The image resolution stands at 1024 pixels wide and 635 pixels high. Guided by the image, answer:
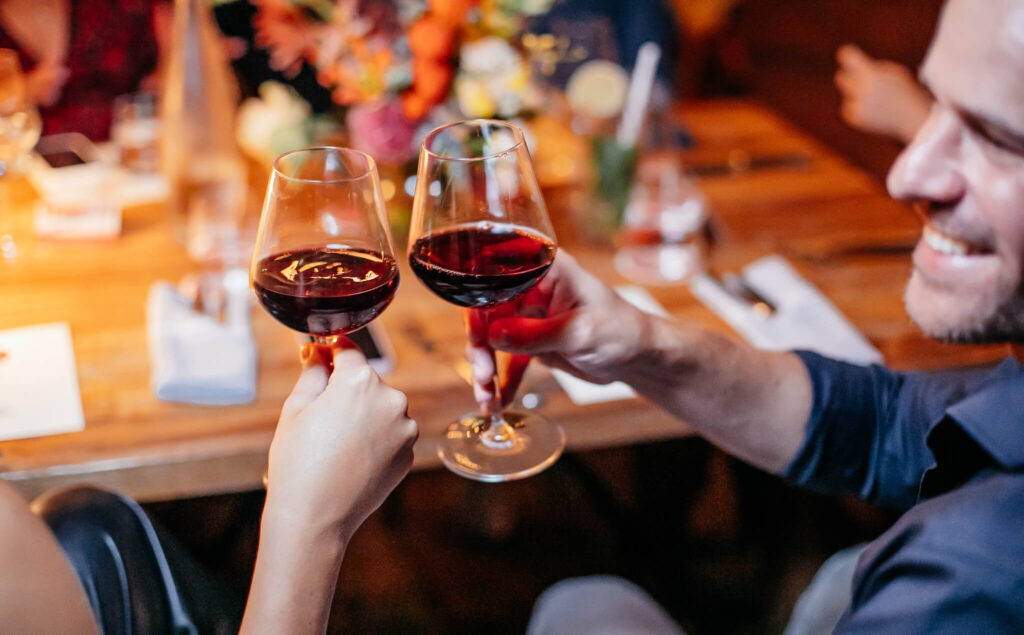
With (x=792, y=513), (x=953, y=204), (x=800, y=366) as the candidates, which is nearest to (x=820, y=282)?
(x=800, y=366)

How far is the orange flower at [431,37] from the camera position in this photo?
1.58 m

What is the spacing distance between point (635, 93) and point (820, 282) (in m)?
0.53

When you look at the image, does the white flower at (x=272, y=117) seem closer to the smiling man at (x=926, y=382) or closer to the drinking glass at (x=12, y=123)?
the drinking glass at (x=12, y=123)

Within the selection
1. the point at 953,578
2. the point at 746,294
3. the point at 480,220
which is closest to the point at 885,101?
the point at 746,294

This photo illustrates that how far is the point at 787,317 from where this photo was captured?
159 centimetres

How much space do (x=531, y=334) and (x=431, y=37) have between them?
2.32ft

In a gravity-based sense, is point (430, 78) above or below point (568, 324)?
above

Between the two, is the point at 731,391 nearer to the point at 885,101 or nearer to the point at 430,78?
the point at 430,78

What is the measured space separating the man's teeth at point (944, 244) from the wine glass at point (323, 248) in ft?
2.17

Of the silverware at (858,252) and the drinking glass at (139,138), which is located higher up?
the drinking glass at (139,138)

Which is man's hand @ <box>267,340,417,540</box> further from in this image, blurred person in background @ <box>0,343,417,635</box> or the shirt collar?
the shirt collar

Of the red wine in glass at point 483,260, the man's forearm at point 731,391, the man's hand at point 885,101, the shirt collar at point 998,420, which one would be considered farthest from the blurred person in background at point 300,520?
the man's hand at point 885,101

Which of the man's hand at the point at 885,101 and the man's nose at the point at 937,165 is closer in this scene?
the man's nose at the point at 937,165

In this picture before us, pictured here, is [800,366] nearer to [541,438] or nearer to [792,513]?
[541,438]
